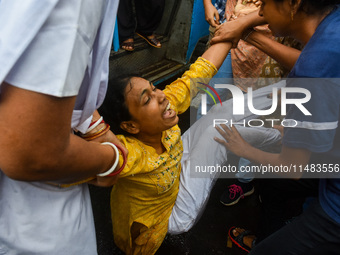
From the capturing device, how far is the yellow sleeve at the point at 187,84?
171 centimetres

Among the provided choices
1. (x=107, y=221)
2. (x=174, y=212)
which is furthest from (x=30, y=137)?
(x=107, y=221)

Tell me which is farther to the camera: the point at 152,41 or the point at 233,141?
the point at 152,41

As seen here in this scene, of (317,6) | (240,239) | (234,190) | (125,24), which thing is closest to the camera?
(317,6)

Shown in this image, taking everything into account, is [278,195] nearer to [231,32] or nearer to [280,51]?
[280,51]

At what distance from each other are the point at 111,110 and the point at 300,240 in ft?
3.96

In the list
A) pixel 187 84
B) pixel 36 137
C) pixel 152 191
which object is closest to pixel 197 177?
pixel 152 191

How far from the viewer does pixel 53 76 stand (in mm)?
508

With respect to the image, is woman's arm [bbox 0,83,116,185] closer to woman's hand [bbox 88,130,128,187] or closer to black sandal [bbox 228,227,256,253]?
woman's hand [bbox 88,130,128,187]

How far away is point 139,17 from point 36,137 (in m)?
3.55

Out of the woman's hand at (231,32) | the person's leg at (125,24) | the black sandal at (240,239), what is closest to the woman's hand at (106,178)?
the woman's hand at (231,32)

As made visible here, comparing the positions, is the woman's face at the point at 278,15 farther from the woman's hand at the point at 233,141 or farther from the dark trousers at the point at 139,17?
the dark trousers at the point at 139,17

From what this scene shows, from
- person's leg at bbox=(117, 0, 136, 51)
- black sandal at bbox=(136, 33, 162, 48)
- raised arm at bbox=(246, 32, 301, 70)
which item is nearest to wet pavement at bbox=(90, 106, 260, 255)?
raised arm at bbox=(246, 32, 301, 70)

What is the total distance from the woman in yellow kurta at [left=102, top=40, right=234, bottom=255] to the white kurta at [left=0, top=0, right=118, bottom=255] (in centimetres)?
40

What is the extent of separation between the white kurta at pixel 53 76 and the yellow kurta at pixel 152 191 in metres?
0.51
